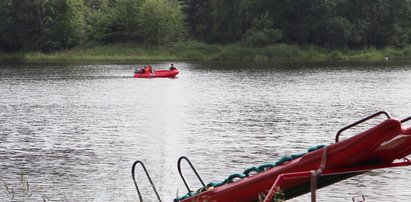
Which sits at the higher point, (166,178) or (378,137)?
(378,137)

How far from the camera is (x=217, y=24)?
10906 centimetres

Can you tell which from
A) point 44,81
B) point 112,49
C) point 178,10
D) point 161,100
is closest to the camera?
point 161,100

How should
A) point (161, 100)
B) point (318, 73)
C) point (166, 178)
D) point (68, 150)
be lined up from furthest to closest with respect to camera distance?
point (318, 73) < point (161, 100) < point (68, 150) < point (166, 178)

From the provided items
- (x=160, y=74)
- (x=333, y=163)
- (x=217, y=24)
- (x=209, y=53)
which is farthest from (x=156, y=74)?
(x=333, y=163)

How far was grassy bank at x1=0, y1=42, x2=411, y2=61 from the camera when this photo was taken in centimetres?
10138

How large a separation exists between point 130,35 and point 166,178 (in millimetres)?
89193

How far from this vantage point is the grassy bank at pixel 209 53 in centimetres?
10138

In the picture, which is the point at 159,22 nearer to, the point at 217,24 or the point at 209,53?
the point at 217,24

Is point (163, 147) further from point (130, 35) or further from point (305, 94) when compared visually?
point (130, 35)

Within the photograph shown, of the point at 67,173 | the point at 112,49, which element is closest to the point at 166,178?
the point at 67,173

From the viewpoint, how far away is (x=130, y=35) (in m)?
110

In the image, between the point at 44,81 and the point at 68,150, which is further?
the point at 44,81

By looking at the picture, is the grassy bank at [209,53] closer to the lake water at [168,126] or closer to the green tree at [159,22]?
the green tree at [159,22]

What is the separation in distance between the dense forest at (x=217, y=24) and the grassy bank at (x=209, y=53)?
1.39 m
